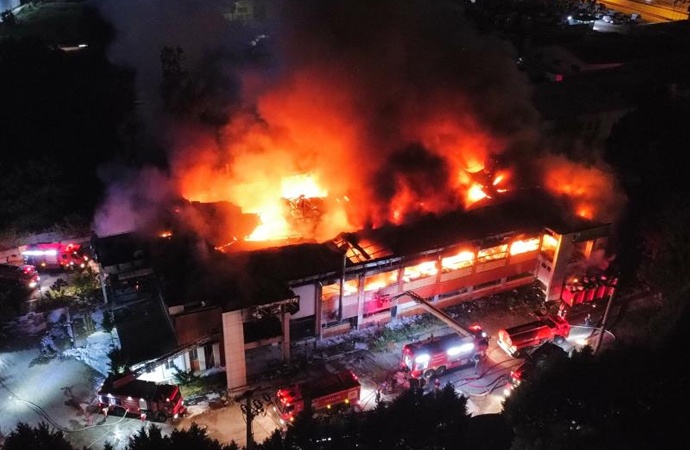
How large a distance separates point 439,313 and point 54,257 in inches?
673

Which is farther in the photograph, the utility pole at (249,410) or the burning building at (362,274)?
the burning building at (362,274)

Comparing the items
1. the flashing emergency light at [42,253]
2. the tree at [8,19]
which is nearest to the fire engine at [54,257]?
the flashing emergency light at [42,253]

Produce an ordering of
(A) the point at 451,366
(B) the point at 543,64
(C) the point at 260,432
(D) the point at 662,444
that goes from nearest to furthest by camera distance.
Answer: (D) the point at 662,444 → (C) the point at 260,432 → (A) the point at 451,366 → (B) the point at 543,64

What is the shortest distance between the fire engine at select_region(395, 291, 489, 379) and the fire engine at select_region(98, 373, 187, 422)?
7844mm

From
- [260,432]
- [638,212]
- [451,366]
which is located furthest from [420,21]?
[260,432]

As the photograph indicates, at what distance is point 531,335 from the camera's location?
67.8 ft

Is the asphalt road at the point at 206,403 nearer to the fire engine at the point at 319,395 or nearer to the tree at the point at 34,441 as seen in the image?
the fire engine at the point at 319,395

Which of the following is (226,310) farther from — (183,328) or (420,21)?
(420,21)

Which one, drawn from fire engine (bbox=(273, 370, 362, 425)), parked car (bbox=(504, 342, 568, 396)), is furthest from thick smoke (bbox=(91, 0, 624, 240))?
fire engine (bbox=(273, 370, 362, 425))

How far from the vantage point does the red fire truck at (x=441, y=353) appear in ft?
63.3

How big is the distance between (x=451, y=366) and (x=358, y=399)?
3721 mm

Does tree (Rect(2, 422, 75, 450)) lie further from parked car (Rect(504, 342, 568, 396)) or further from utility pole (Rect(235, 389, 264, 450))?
parked car (Rect(504, 342, 568, 396))

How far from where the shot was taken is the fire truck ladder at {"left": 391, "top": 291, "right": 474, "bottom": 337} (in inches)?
791

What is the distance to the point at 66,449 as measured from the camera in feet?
42.0
